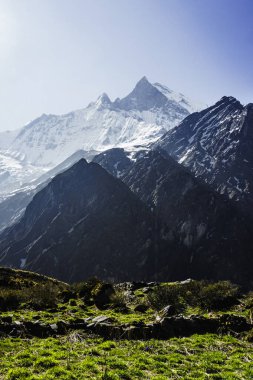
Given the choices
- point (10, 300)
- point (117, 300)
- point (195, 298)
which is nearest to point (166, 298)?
point (195, 298)

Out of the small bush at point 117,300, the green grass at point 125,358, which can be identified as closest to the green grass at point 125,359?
the green grass at point 125,358

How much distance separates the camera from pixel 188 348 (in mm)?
28547

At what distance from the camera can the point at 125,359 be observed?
25.0 metres

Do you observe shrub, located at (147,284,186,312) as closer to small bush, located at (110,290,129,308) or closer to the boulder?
small bush, located at (110,290,129,308)

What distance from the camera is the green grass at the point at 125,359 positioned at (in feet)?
71.1

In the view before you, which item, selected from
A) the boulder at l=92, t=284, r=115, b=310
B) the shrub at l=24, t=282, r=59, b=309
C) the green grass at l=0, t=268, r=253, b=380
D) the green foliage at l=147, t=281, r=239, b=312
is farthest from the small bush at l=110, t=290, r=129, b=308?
the green grass at l=0, t=268, r=253, b=380

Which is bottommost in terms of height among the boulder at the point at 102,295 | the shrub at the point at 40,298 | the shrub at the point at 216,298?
the shrub at the point at 40,298

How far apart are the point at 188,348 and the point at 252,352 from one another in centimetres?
455

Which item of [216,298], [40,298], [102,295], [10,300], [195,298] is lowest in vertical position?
[10,300]

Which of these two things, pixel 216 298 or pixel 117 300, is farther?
pixel 117 300

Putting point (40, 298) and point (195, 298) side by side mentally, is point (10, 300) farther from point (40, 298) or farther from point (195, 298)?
point (195, 298)

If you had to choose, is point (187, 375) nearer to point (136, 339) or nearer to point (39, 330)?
point (136, 339)

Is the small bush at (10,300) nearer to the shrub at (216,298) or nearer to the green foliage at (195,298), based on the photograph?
the green foliage at (195,298)

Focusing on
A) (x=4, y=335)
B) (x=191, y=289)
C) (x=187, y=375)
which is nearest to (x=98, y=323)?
(x=4, y=335)
